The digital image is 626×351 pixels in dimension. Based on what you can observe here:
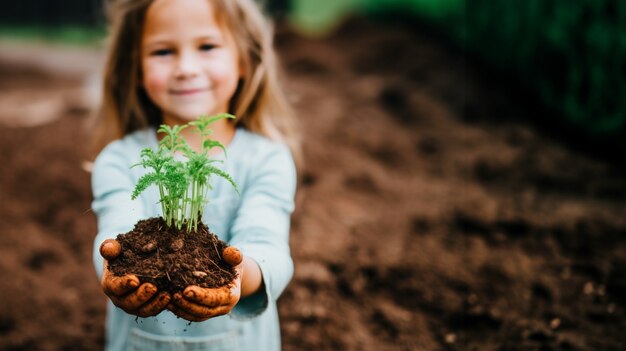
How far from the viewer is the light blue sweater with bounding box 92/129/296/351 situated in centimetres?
183

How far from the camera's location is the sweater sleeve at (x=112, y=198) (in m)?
1.81

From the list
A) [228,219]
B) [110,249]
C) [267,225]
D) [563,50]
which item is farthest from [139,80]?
[563,50]

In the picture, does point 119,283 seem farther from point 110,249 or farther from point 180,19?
point 180,19

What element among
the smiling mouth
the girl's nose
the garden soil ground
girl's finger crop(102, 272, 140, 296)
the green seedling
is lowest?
the garden soil ground

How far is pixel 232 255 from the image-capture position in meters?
1.53

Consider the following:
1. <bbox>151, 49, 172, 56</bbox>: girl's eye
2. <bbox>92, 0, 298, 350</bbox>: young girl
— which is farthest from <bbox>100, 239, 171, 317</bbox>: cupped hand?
<bbox>151, 49, 172, 56</bbox>: girl's eye

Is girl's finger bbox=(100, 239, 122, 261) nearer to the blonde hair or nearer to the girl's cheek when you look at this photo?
the girl's cheek

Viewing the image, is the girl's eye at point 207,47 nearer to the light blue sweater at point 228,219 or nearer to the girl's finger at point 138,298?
the light blue sweater at point 228,219

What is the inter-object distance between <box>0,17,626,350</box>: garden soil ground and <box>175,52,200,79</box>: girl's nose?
0.91m

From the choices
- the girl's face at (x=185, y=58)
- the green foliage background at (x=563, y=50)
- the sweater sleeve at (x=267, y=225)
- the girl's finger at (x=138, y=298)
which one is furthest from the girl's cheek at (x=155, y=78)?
the green foliage background at (x=563, y=50)

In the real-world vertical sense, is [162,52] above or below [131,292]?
above

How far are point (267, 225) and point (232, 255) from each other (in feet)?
1.17

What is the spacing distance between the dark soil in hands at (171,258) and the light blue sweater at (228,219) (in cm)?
23

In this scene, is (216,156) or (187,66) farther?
(216,156)
